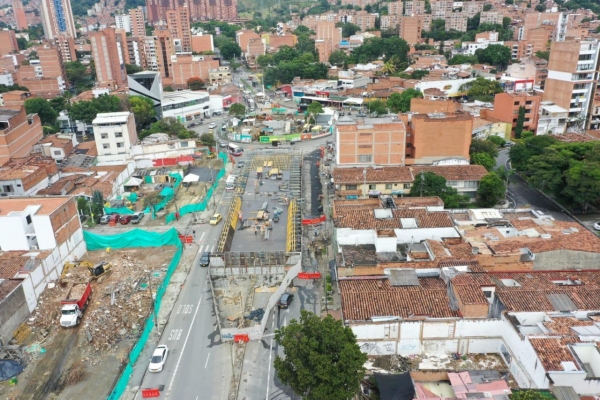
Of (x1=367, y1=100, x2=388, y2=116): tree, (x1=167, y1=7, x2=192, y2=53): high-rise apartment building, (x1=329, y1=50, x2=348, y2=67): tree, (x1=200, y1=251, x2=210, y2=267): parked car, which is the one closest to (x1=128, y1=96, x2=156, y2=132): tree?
(x1=367, y1=100, x2=388, y2=116): tree

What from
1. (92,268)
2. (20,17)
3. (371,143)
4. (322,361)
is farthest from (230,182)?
(20,17)

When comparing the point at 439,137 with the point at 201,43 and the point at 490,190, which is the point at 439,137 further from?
the point at 201,43

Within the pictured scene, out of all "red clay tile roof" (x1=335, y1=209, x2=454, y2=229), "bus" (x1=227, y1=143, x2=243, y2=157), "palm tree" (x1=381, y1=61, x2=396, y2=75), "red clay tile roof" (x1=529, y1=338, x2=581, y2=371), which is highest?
"palm tree" (x1=381, y1=61, x2=396, y2=75)

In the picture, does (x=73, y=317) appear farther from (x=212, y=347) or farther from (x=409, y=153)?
(x=409, y=153)

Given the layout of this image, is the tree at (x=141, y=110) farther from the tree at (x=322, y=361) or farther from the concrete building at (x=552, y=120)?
the tree at (x=322, y=361)

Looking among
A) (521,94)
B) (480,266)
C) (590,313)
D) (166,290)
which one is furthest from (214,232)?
(521,94)

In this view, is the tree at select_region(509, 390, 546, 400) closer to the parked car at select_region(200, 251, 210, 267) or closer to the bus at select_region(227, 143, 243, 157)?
the parked car at select_region(200, 251, 210, 267)
